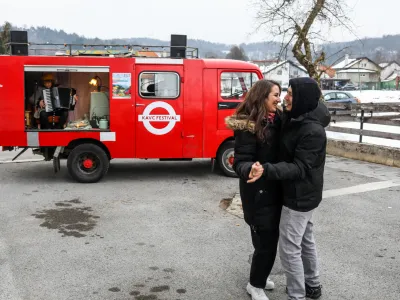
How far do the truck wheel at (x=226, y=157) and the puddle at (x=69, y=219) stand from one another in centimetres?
314

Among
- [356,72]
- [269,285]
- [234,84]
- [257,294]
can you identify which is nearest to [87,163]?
[234,84]

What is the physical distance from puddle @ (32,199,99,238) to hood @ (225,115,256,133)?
10.0ft

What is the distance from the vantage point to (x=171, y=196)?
810 centimetres

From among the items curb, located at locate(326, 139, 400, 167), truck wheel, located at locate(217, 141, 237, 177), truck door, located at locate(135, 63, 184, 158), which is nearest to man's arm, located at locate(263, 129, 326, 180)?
truck door, located at locate(135, 63, 184, 158)

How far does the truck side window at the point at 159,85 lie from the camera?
29.7ft

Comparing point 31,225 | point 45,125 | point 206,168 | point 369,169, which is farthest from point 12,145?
point 369,169

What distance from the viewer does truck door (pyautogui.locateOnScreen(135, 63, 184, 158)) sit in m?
9.05

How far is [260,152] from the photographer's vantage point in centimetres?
373

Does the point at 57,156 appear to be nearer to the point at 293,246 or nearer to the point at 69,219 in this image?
the point at 69,219

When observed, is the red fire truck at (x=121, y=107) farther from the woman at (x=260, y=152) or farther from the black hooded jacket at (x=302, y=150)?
the black hooded jacket at (x=302, y=150)

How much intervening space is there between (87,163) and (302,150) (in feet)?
20.4

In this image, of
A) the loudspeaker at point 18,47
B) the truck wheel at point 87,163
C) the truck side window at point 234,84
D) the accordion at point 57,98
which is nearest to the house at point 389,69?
the truck side window at point 234,84

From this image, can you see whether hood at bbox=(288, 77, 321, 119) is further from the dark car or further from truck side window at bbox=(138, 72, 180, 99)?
the dark car

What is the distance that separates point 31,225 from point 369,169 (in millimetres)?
7421
